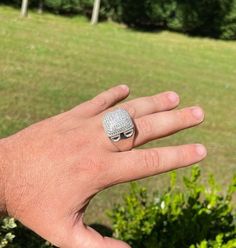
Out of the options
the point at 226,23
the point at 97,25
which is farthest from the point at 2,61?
the point at 226,23

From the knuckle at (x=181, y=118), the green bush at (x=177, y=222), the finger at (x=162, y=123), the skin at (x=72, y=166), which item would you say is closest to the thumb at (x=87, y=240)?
the skin at (x=72, y=166)

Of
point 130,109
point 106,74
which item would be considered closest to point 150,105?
point 130,109

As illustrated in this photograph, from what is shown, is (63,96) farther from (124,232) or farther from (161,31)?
(161,31)

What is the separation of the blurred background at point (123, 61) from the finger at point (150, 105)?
3.39 m

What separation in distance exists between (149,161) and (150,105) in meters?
0.42

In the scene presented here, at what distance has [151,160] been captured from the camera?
2141mm

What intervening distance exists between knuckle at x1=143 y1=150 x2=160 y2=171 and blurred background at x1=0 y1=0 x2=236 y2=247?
3670mm

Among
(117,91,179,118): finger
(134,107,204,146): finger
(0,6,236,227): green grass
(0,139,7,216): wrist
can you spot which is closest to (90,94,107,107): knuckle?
(117,91,179,118): finger

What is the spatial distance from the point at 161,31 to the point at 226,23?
326 cm

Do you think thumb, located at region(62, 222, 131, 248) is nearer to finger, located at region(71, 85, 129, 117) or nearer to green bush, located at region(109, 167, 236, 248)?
finger, located at region(71, 85, 129, 117)

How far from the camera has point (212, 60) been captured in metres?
19.4

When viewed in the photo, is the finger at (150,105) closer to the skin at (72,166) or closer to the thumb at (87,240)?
the skin at (72,166)

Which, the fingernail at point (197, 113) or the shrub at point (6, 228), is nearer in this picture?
the fingernail at point (197, 113)

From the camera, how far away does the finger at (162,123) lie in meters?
2.26
